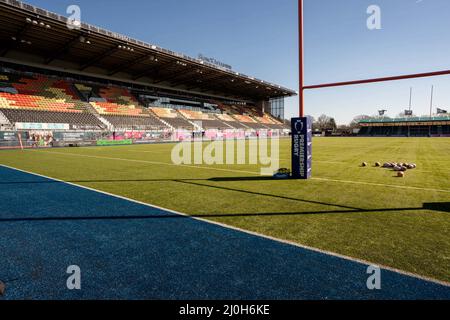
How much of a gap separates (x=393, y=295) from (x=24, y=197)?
23.9ft

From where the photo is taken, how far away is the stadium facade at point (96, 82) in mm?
26688

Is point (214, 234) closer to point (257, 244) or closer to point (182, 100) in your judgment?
point (257, 244)

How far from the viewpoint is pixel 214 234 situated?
12.3ft

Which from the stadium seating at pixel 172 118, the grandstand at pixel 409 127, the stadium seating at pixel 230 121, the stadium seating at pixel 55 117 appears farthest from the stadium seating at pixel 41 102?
the grandstand at pixel 409 127

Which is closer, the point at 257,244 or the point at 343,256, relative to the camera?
the point at 343,256

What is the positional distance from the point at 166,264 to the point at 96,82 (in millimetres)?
44957

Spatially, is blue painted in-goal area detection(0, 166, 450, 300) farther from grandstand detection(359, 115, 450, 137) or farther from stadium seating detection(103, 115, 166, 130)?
grandstand detection(359, 115, 450, 137)

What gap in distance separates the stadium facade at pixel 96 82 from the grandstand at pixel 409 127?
118 ft

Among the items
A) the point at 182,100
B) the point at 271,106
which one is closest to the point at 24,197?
the point at 182,100

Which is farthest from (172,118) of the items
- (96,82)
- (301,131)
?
(301,131)

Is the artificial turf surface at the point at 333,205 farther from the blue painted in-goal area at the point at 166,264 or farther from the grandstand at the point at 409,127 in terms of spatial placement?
the grandstand at the point at 409,127

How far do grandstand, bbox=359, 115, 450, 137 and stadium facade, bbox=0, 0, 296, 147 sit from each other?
118 feet

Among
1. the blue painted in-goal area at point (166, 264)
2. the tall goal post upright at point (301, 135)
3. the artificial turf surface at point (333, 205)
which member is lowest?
the blue painted in-goal area at point (166, 264)

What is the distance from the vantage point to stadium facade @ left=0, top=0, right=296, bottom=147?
87.6 feet
